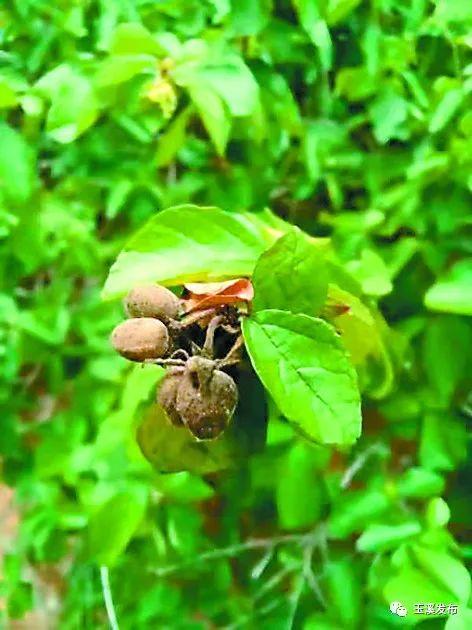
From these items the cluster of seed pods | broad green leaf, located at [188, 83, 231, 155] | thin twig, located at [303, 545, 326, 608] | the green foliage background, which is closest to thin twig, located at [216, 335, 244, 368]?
the cluster of seed pods

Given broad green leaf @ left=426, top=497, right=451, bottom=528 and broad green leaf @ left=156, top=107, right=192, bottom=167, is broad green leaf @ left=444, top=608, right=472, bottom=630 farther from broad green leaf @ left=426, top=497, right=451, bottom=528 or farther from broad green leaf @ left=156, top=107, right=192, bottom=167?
broad green leaf @ left=156, top=107, right=192, bottom=167

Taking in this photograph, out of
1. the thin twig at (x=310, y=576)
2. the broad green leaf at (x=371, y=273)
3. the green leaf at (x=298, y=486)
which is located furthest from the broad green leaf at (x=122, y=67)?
the thin twig at (x=310, y=576)

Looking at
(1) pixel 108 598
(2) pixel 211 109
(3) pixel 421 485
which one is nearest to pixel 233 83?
(2) pixel 211 109

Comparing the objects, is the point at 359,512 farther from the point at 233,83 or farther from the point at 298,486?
the point at 233,83

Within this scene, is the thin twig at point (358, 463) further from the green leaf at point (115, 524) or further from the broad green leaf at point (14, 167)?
the broad green leaf at point (14, 167)

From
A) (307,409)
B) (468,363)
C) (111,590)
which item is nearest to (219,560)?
(111,590)
